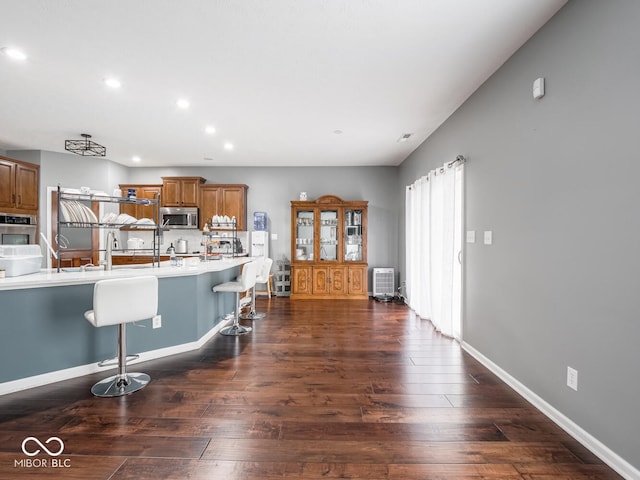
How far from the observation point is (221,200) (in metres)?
6.31

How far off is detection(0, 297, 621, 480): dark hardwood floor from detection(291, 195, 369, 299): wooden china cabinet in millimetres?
2902

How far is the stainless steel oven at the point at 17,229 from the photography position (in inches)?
186

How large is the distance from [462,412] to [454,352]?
48.1 inches

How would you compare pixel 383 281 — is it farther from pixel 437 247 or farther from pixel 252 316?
pixel 252 316

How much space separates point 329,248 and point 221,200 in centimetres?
249

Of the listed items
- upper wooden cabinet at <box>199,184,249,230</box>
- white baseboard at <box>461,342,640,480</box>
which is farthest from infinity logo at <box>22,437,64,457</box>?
upper wooden cabinet at <box>199,184,249,230</box>

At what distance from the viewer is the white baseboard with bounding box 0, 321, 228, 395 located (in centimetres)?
239

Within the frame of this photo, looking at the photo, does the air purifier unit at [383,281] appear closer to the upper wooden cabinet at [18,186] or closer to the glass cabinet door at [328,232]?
the glass cabinet door at [328,232]

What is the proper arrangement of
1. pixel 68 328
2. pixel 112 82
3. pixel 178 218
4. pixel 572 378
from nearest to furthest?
1. pixel 572 378
2. pixel 68 328
3. pixel 112 82
4. pixel 178 218

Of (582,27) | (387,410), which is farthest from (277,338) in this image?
(582,27)

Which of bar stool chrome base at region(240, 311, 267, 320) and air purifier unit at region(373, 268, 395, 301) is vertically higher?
air purifier unit at region(373, 268, 395, 301)

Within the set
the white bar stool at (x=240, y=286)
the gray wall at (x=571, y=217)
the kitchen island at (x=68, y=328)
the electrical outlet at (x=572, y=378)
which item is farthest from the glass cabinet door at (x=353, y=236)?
the electrical outlet at (x=572, y=378)

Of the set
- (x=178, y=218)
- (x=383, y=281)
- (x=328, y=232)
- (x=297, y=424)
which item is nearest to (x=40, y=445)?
(x=297, y=424)

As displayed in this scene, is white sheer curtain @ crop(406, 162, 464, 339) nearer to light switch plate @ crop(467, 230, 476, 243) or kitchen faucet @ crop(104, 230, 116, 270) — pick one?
light switch plate @ crop(467, 230, 476, 243)
